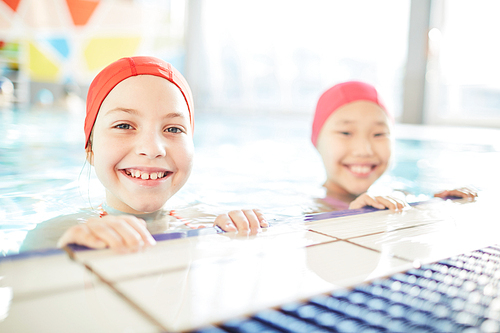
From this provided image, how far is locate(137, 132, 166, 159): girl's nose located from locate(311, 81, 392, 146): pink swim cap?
1306 mm

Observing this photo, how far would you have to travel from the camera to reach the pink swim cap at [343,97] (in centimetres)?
250

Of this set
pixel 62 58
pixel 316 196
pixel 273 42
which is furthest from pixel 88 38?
pixel 316 196

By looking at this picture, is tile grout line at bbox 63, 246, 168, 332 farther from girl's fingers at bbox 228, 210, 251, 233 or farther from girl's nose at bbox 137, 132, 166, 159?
girl's nose at bbox 137, 132, 166, 159

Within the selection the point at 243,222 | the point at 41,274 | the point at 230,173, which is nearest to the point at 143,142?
the point at 243,222

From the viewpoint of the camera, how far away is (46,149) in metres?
4.28

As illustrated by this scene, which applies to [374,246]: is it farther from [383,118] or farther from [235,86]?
[235,86]

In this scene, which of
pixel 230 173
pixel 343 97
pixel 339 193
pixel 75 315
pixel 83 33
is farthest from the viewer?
pixel 83 33

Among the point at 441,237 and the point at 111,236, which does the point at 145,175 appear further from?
the point at 441,237

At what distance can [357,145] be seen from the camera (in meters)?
2.37

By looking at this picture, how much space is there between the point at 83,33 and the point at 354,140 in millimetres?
10994

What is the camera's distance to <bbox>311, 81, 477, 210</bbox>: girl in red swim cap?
238cm

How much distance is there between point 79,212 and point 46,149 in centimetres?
241

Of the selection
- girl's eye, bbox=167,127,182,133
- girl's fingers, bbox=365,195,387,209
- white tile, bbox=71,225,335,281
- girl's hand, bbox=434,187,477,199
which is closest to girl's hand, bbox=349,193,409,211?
girl's fingers, bbox=365,195,387,209

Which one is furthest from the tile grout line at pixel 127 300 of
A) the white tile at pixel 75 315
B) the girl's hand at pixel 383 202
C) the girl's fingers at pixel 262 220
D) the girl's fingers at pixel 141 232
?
the girl's hand at pixel 383 202
